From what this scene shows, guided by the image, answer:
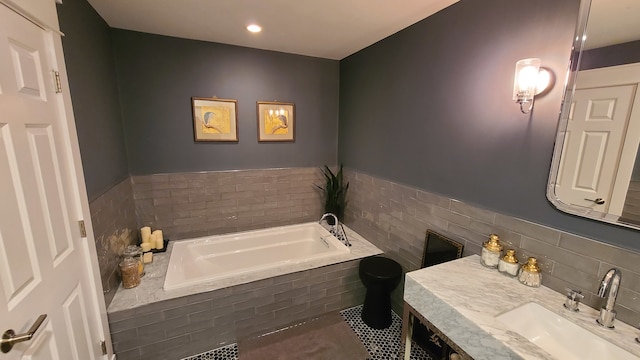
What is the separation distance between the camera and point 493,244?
151 centimetres

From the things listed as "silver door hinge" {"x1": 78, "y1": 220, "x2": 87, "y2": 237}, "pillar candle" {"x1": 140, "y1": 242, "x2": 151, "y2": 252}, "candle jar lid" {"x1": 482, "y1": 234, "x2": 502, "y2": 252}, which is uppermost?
"silver door hinge" {"x1": 78, "y1": 220, "x2": 87, "y2": 237}

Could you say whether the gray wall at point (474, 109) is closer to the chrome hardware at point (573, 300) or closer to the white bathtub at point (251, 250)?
the chrome hardware at point (573, 300)

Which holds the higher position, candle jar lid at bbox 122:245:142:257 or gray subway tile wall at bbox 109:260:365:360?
candle jar lid at bbox 122:245:142:257

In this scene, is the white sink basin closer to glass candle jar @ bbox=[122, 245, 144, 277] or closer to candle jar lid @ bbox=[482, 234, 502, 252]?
candle jar lid @ bbox=[482, 234, 502, 252]

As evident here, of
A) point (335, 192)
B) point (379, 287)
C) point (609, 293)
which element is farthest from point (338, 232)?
point (609, 293)

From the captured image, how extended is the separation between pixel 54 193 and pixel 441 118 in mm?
2357

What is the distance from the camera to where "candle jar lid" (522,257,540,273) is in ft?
4.38

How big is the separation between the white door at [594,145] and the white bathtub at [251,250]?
1743 millimetres

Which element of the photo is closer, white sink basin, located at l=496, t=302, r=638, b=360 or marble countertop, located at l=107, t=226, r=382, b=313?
white sink basin, located at l=496, t=302, r=638, b=360

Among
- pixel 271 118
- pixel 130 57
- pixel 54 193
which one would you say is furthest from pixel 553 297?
pixel 130 57

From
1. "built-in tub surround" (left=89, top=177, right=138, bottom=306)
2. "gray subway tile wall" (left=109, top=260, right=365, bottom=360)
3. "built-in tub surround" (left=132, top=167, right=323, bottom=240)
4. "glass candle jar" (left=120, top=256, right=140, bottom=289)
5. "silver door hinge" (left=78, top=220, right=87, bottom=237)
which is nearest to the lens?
"silver door hinge" (left=78, top=220, right=87, bottom=237)

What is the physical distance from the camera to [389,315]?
7.38 feet

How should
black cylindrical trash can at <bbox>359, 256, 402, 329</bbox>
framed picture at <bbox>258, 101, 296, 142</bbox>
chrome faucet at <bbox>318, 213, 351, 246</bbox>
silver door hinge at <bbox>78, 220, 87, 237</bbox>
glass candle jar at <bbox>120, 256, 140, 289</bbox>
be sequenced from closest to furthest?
silver door hinge at <bbox>78, 220, 87, 237</bbox>
glass candle jar at <bbox>120, 256, 140, 289</bbox>
black cylindrical trash can at <bbox>359, 256, 402, 329</bbox>
chrome faucet at <bbox>318, 213, 351, 246</bbox>
framed picture at <bbox>258, 101, 296, 142</bbox>

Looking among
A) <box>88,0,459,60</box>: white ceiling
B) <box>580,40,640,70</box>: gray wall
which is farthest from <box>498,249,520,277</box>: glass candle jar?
<box>88,0,459,60</box>: white ceiling
